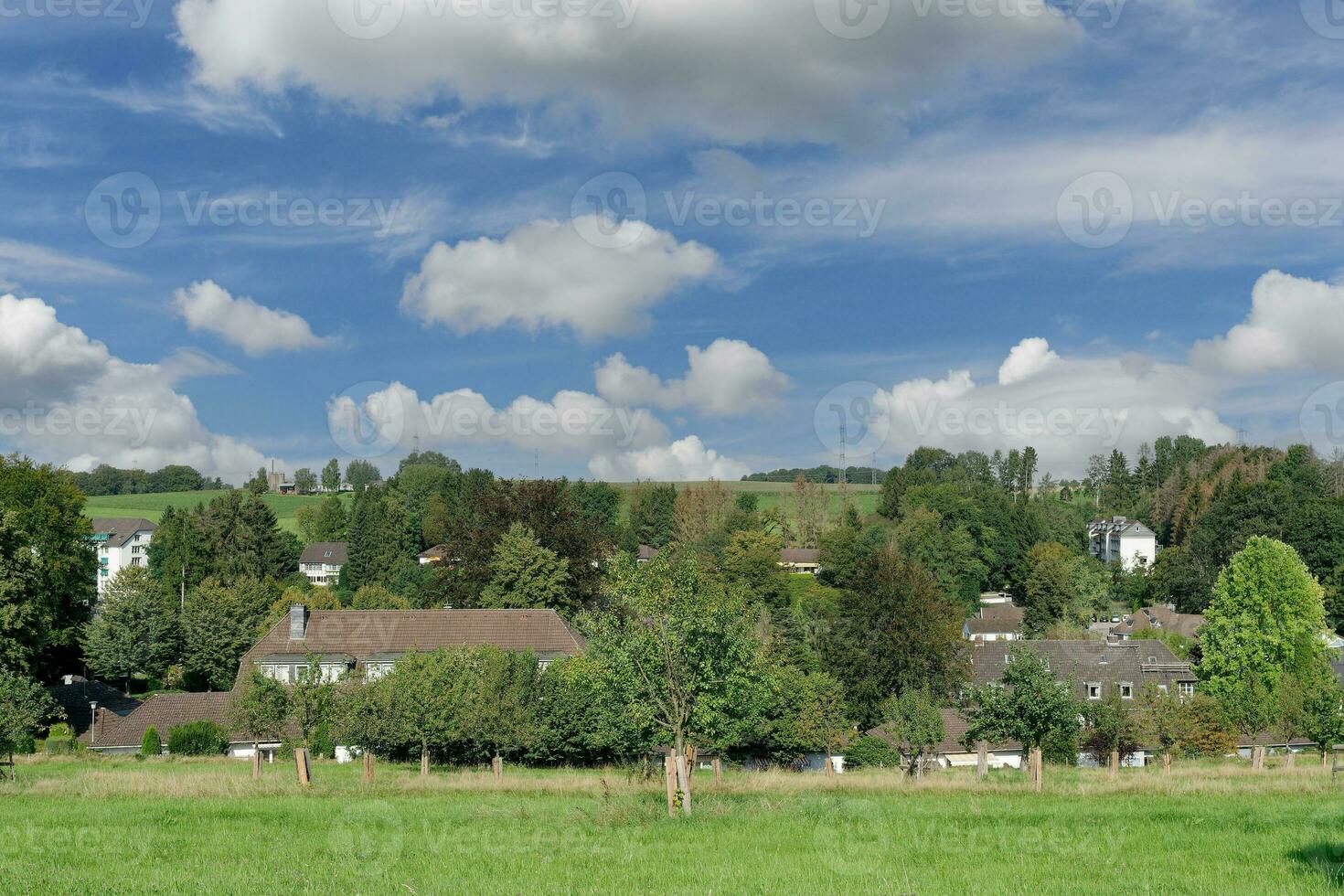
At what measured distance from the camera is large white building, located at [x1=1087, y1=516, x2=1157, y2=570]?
463ft

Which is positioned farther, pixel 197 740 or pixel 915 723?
pixel 197 740

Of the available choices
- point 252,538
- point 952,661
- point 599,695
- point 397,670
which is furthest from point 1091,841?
point 252,538

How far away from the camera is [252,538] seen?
9725 centimetres

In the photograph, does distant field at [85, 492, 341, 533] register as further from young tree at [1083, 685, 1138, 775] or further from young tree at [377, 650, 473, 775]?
young tree at [1083, 685, 1138, 775]

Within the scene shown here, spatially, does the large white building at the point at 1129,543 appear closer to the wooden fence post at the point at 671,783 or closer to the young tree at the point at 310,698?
the young tree at the point at 310,698

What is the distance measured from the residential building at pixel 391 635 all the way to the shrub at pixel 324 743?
32.7 ft

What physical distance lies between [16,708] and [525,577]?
118ft

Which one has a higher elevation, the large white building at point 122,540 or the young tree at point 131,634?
the large white building at point 122,540

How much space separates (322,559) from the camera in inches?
5738

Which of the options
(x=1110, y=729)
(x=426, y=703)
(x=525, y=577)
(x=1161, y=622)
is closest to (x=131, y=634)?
(x=525, y=577)

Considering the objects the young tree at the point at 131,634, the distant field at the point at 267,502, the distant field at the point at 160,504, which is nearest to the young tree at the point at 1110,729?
the young tree at the point at 131,634

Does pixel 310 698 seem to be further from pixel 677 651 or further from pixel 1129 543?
pixel 1129 543

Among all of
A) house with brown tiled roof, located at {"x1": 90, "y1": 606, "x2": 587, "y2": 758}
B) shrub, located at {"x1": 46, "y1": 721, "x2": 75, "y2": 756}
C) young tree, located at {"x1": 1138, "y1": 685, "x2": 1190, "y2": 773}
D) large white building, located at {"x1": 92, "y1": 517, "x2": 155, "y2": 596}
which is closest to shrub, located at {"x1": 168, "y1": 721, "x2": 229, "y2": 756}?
shrub, located at {"x1": 46, "y1": 721, "x2": 75, "y2": 756}

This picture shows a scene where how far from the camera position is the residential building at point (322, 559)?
5694 inches
